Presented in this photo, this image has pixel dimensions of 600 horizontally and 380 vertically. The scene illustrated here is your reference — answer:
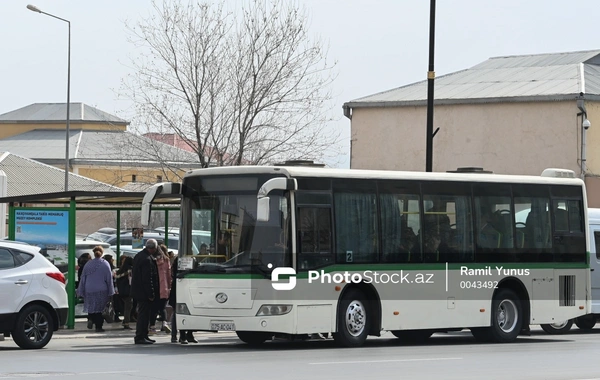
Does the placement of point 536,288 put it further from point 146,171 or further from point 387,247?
point 146,171

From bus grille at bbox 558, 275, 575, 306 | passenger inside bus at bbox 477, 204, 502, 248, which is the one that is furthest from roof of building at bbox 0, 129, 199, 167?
passenger inside bus at bbox 477, 204, 502, 248

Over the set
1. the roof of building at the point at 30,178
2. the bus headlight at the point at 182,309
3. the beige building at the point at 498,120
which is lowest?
the bus headlight at the point at 182,309

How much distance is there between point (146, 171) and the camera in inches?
2250

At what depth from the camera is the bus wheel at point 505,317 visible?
22391mm

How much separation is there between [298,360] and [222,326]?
2.63 meters

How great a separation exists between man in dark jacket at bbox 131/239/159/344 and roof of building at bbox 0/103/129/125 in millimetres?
78552

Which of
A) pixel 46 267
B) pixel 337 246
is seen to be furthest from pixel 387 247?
pixel 46 267

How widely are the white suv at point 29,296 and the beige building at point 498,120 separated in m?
28.2

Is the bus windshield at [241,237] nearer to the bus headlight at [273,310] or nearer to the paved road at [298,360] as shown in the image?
the bus headlight at [273,310]

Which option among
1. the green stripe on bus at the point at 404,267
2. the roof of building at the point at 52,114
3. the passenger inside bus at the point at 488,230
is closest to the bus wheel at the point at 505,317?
the green stripe on bus at the point at 404,267

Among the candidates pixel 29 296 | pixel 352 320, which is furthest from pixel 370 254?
pixel 29 296

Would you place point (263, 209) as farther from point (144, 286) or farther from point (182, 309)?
point (144, 286)

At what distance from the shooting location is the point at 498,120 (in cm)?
4831

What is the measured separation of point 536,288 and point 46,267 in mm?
8650
